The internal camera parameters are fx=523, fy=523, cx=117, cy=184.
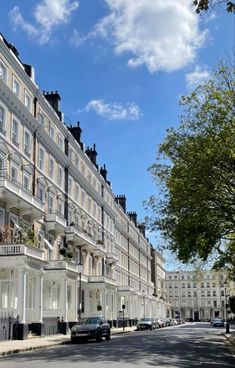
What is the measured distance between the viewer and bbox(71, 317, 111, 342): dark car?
30.0m

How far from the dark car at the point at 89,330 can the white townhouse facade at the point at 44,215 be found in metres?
2.94

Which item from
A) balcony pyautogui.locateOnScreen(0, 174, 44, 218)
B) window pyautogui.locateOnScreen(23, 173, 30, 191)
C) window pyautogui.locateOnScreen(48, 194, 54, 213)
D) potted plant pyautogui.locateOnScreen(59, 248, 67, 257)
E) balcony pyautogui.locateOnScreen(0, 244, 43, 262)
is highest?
window pyautogui.locateOnScreen(23, 173, 30, 191)

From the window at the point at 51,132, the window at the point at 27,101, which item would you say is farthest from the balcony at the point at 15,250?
the window at the point at 51,132

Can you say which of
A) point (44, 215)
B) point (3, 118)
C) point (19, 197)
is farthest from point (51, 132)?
point (19, 197)

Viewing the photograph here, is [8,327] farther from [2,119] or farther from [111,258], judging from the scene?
[111,258]

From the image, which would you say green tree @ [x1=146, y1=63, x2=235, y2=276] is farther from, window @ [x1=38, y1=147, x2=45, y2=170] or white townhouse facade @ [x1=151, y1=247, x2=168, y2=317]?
white townhouse facade @ [x1=151, y1=247, x2=168, y2=317]

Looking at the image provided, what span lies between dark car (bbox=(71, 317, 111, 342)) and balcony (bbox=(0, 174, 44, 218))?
8753 millimetres

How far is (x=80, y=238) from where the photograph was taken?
4934 cm

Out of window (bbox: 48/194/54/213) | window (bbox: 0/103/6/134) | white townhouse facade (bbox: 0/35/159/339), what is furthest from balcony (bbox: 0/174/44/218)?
window (bbox: 48/194/54/213)

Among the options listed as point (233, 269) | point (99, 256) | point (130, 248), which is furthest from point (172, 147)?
point (130, 248)

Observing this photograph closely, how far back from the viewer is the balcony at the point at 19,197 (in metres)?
31.5

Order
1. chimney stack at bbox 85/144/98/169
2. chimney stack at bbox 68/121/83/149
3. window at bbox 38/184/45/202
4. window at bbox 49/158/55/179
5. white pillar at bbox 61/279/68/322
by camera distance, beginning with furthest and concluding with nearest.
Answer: chimney stack at bbox 85/144/98/169
chimney stack at bbox 68/121/83/149
window at bbox 49/158/55/179
window at bbox 38/184/45/202
white pillar at bbox 61/279/68/322

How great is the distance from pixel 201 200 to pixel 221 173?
66.4 inches

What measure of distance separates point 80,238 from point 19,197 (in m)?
16.7
